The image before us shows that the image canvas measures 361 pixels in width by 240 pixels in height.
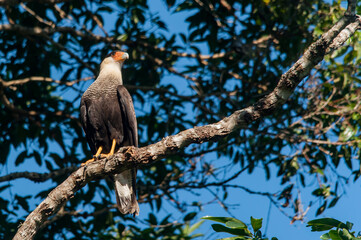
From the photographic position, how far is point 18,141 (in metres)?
5.21

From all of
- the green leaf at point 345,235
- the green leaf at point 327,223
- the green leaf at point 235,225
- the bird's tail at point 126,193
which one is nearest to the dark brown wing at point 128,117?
the bird's tail at point 126,193

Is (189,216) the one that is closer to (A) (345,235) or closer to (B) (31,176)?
(B) (31,176)

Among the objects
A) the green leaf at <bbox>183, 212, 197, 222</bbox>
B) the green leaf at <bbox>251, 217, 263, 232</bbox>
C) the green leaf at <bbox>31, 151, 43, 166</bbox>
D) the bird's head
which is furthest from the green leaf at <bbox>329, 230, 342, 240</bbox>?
the green leaf at <bbox>31, 151, 43, 166</bbox>

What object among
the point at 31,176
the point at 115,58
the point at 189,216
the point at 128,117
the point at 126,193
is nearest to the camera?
the point at 128,117

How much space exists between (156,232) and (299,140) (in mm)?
1980

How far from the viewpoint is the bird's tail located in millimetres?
4164

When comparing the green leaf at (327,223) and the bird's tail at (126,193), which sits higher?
the bird's tail at (126,193)

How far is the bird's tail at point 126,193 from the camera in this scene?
416 cm

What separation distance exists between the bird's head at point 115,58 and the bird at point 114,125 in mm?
737

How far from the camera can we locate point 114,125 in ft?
13.9

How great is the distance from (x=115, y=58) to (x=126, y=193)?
5.59 feet

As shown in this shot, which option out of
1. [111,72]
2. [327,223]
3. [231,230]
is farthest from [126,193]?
[327,223]

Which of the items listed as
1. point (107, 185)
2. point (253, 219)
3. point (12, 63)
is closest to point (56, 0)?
point (12, 63)

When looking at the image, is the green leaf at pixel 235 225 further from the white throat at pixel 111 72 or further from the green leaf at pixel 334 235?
the white throat at pixel 111 72
